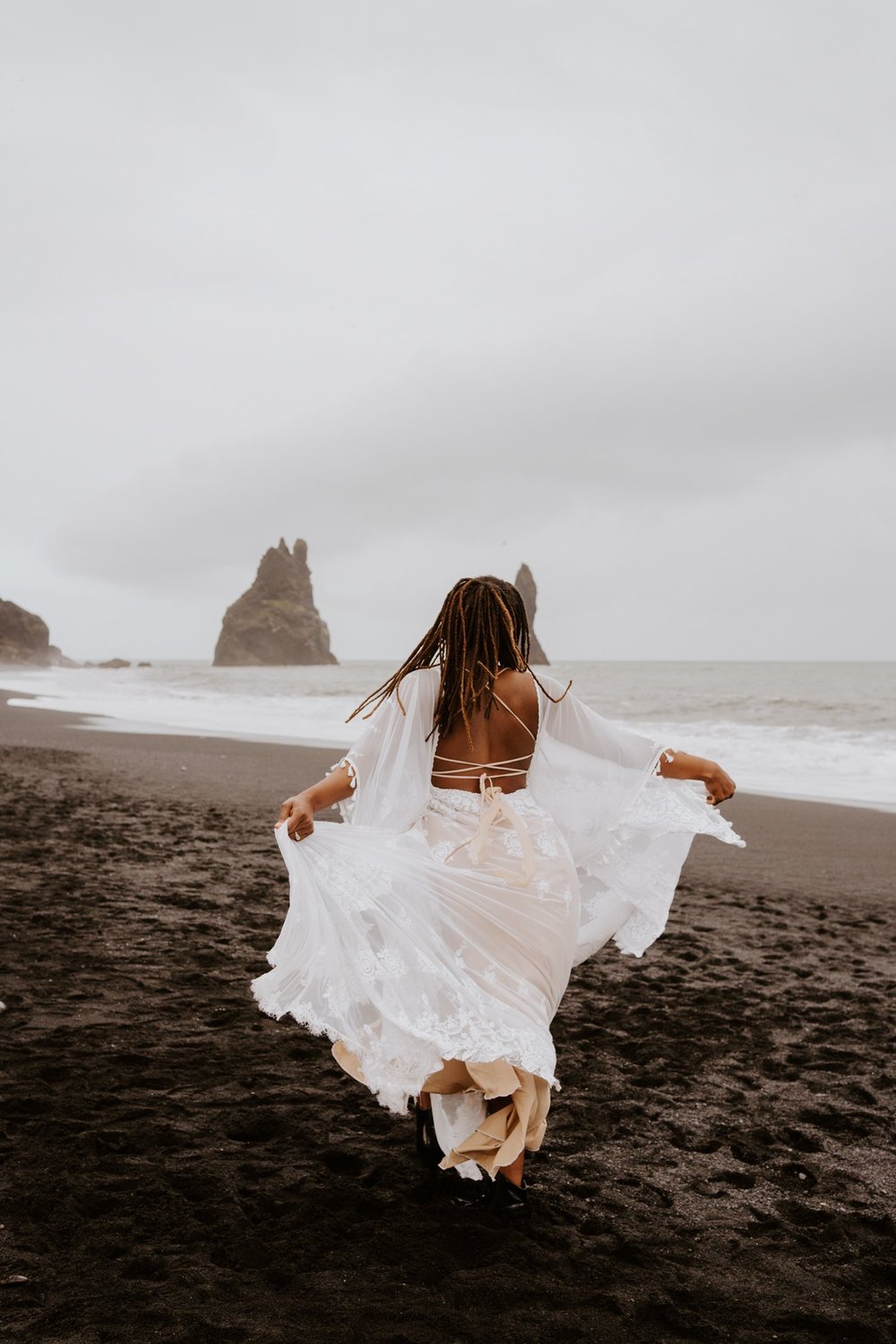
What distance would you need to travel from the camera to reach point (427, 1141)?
3.41 m

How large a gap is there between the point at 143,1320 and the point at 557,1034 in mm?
2618

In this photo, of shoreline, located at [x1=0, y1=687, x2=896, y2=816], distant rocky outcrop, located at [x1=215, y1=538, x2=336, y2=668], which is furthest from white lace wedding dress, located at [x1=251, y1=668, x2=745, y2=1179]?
distant rocky outcrop, located at [x1=215, y1=538, x2=336, y2=668]

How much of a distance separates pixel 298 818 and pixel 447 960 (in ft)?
2.07

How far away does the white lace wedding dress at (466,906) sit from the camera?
3016 mm

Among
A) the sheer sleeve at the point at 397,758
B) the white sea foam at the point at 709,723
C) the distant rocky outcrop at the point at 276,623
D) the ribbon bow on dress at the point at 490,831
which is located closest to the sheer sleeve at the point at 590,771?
the ribbon bow on dress at the point at 490,831

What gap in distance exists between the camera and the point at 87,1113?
3.60 meters

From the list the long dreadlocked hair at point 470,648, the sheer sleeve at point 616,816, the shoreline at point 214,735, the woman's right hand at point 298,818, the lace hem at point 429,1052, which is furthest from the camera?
the shoreline at point 214,735

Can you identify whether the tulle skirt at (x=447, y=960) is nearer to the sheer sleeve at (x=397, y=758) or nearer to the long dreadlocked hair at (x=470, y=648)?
the sheer sleeve at (x=397, y=758)

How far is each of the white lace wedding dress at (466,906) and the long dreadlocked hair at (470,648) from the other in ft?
0.20

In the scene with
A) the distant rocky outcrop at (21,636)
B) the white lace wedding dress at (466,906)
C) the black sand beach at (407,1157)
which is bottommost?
the black sand beach at (407,1157)

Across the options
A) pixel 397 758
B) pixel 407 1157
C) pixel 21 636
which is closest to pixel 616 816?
pixel 397 758

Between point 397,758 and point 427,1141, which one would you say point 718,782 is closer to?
point 397,758

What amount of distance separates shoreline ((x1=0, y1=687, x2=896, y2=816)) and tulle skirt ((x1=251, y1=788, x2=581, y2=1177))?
10.2 m

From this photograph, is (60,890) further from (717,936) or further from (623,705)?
(623,705)
